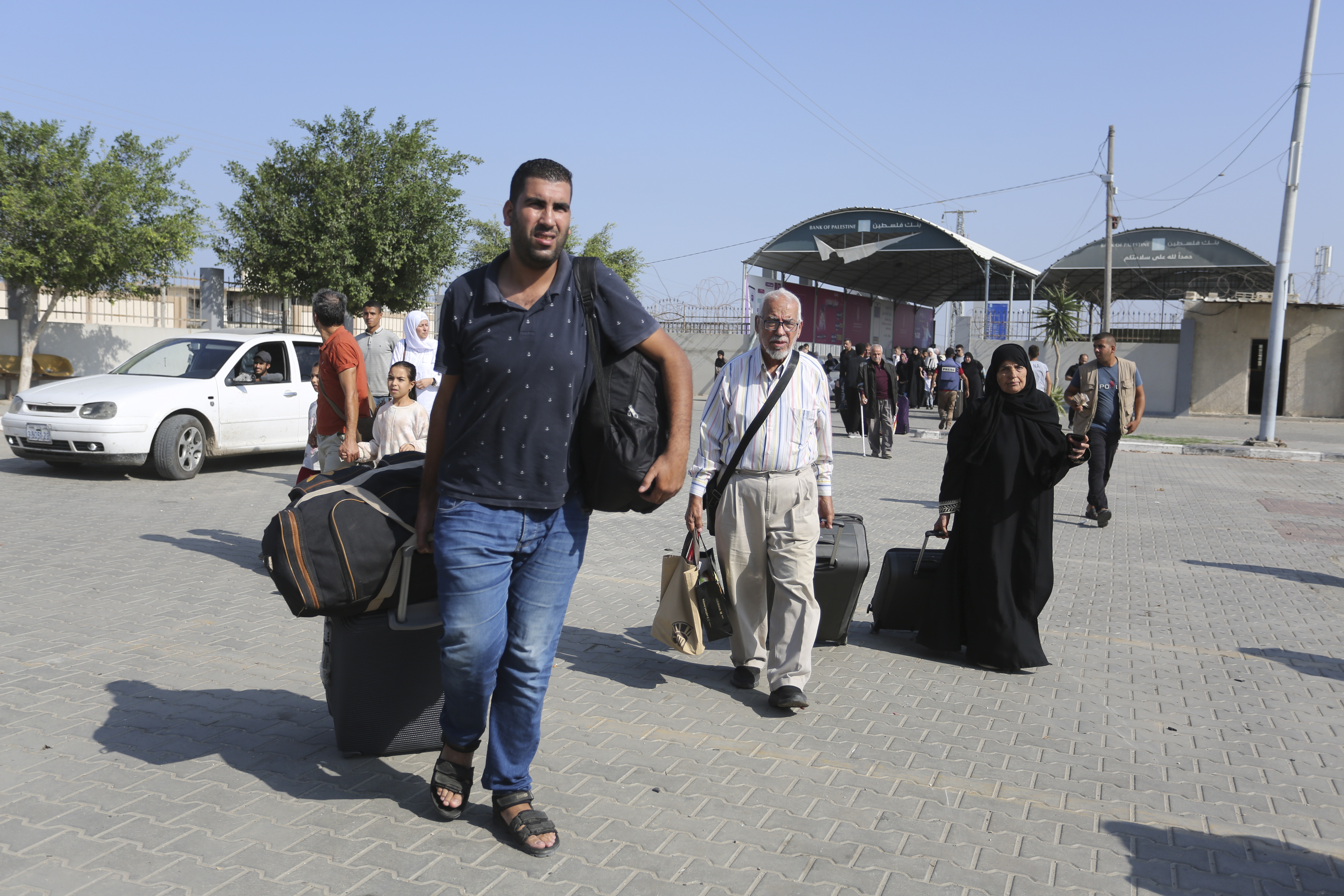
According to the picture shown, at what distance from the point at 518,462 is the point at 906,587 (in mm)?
3346

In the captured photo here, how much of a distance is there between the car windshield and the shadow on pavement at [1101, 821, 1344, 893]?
11.0 m

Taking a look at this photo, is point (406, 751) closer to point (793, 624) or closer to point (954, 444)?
point (793, 624)

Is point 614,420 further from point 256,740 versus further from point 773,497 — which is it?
point 256,740

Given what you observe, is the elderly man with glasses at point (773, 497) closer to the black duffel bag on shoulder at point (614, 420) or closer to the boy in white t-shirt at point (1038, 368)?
the black duffel bag on shoulder at point (614, 420)

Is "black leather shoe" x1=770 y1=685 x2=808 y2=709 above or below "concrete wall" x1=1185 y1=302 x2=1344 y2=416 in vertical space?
below

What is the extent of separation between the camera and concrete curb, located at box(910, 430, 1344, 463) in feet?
61.0

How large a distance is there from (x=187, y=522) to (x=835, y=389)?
20.3 m

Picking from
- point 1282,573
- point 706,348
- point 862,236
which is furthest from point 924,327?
point 1282,573

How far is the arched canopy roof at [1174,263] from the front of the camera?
32875 millimetres

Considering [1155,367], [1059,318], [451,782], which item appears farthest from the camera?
[1155,367]

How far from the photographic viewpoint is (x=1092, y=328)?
3809 centimetres

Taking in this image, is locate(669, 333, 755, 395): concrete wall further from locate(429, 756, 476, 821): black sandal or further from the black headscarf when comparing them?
locate(429, 756, 476, 821): black sandal

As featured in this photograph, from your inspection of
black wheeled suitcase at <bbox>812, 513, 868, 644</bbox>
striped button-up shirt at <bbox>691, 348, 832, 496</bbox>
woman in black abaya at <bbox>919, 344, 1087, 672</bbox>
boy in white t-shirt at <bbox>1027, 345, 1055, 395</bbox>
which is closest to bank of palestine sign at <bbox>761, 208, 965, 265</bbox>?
boy in white t-shirt at <bbox>1027, 345, 1055, 395</bbox>

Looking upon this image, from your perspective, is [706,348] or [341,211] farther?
[706,348]
